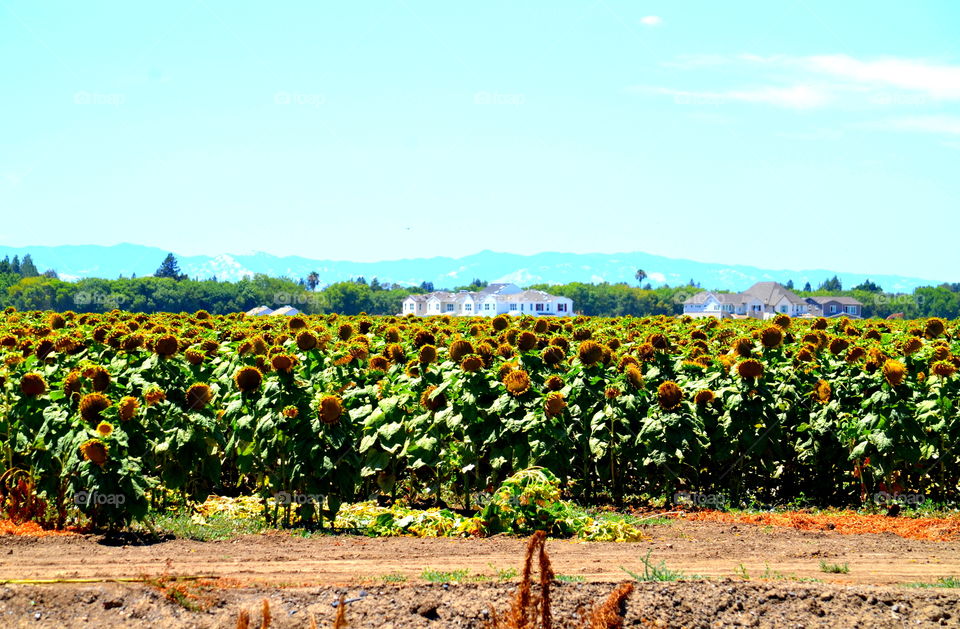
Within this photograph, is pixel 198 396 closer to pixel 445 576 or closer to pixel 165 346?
pixel 165 346

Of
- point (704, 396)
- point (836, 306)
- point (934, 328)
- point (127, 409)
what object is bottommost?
point (127, 409)

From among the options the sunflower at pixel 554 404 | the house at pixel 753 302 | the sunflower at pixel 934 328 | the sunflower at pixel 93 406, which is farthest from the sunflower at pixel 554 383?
the house at pixel 753 302

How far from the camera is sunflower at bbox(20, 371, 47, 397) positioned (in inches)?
393

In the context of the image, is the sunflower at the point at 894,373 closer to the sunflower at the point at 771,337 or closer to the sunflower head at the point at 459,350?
the sunflower at the point at 771,337

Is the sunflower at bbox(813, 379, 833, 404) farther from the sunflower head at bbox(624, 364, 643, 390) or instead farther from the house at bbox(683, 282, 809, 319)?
the house at bbox(683, 282, 809, 319)

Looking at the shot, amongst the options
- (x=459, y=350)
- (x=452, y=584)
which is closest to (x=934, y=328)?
(x=459, y=350)

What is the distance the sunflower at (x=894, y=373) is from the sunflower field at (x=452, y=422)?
0.02 meters

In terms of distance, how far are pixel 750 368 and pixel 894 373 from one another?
1.74 metres

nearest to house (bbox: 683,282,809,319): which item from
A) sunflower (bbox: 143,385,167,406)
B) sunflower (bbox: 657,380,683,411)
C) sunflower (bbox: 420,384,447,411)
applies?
sunflower (bbox: 657,380,683,411)

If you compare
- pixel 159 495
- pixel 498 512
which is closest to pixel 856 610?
pixel 498 512

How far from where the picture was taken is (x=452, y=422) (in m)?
10.5

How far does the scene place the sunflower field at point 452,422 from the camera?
9758mm

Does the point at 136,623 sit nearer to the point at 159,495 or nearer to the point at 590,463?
the point at 159,495

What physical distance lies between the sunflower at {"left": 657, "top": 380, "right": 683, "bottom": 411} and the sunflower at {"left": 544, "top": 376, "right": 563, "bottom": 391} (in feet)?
4.10
